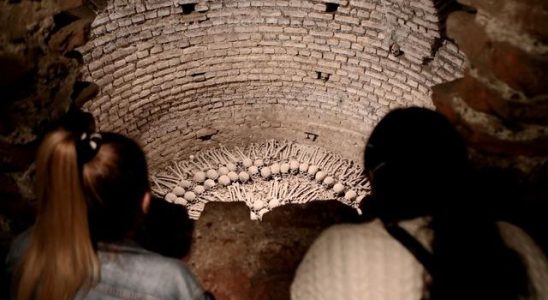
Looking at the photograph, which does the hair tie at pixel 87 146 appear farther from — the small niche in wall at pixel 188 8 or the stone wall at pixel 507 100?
the small niche in wall at pixel 188 8

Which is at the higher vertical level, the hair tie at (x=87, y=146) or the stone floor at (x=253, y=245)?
the hair tie at (x=87, y=146)

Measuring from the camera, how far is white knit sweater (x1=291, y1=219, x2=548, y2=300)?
61.9 inches

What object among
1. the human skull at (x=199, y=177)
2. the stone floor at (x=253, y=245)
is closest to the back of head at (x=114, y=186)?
the stone floor at (x=253, y=245)

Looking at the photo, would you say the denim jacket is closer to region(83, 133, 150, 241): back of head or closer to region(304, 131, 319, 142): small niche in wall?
region(83, 133, 150, 241): back of head

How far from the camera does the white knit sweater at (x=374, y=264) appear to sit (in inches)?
61.9

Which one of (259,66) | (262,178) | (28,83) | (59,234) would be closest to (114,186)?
(59,234)

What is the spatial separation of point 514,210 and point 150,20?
11.2ft

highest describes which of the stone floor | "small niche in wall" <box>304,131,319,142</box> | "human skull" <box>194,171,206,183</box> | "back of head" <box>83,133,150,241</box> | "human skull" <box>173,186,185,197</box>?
"back of head" <box>83,133,150,241</box>

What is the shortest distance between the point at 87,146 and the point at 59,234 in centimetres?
34

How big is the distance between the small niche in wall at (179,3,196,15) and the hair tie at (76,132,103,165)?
9.76 ft

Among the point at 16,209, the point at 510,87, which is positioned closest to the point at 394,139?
the point at 510,87

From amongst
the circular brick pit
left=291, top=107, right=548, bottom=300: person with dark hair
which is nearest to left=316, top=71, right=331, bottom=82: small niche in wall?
the circular brick pit

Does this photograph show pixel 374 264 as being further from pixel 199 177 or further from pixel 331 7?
pixel 199 177

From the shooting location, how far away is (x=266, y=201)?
17.0 ft
